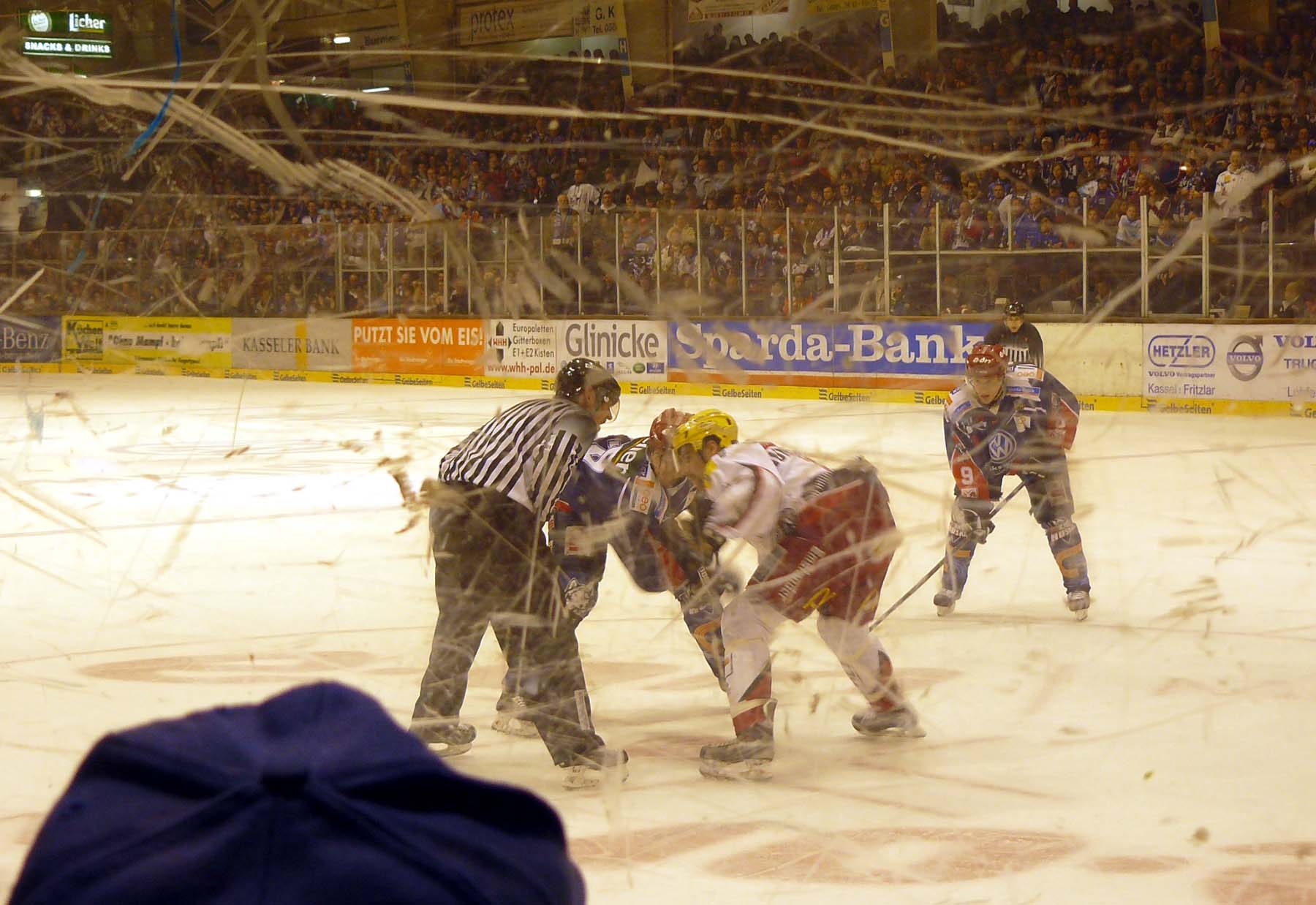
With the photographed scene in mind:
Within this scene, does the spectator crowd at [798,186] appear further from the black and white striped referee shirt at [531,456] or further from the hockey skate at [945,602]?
the black and white striped referee shirt at [531,456]

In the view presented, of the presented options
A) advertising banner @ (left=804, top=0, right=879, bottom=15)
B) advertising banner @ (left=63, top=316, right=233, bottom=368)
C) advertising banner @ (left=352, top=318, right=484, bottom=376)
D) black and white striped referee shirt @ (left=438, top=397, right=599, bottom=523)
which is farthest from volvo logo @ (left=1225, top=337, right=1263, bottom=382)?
advertising banner @ (left=63, top=316, right=233, bottom=368)

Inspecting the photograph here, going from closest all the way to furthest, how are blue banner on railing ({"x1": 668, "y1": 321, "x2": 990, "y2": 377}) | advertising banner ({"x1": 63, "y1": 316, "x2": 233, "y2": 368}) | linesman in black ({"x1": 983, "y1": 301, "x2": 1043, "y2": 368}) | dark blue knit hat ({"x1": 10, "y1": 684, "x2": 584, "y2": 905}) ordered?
dark blue knit hat ({"x1": 10, "y1": 684, "x2": 584, "y2": 905})
linesman in black ({"x1": 983, "y1": 301, "x2": 1043, "y2": 368})
blue banner on railing ({"x1": 668, "y1": 321, "x2": 990, "y2": 377})
advertising banner ({"x1": 63, "y1": 316, "x2": 233, "y2": 368})

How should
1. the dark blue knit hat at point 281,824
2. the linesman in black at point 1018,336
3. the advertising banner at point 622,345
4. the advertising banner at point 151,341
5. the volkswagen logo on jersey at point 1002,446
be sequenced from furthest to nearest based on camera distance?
the advertising banner at point 151,341
the advertising banner at point 622,345
the linesman in black at point 1018,336
the volkswagen logo on jersey at point 1002,446
the dark blue knit hat at point 281,824

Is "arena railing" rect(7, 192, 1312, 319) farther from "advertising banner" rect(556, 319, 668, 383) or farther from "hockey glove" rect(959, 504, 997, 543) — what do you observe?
"hockey glove" rect(959, 504, 997, 543)

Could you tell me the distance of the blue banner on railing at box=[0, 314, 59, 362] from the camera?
25.1m

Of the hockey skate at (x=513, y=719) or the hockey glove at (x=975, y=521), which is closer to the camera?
the hockey skate at (x=513, y=719)

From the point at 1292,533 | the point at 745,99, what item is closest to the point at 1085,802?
the point at 1292,533

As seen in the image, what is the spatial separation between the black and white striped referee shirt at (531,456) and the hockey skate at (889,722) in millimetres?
1457

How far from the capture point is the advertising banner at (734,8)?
19.8 metres

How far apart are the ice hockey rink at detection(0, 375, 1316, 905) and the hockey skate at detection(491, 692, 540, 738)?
7 centimetres

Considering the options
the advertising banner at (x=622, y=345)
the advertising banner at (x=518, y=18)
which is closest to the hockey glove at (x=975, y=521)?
the advertising banner at (x=518, y=18)

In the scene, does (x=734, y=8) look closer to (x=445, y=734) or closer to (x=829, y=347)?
(x=829, y=347)

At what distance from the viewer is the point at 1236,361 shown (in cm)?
1511

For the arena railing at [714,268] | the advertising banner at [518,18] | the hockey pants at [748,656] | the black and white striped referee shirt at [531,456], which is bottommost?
the hockey pants at [748,656]
